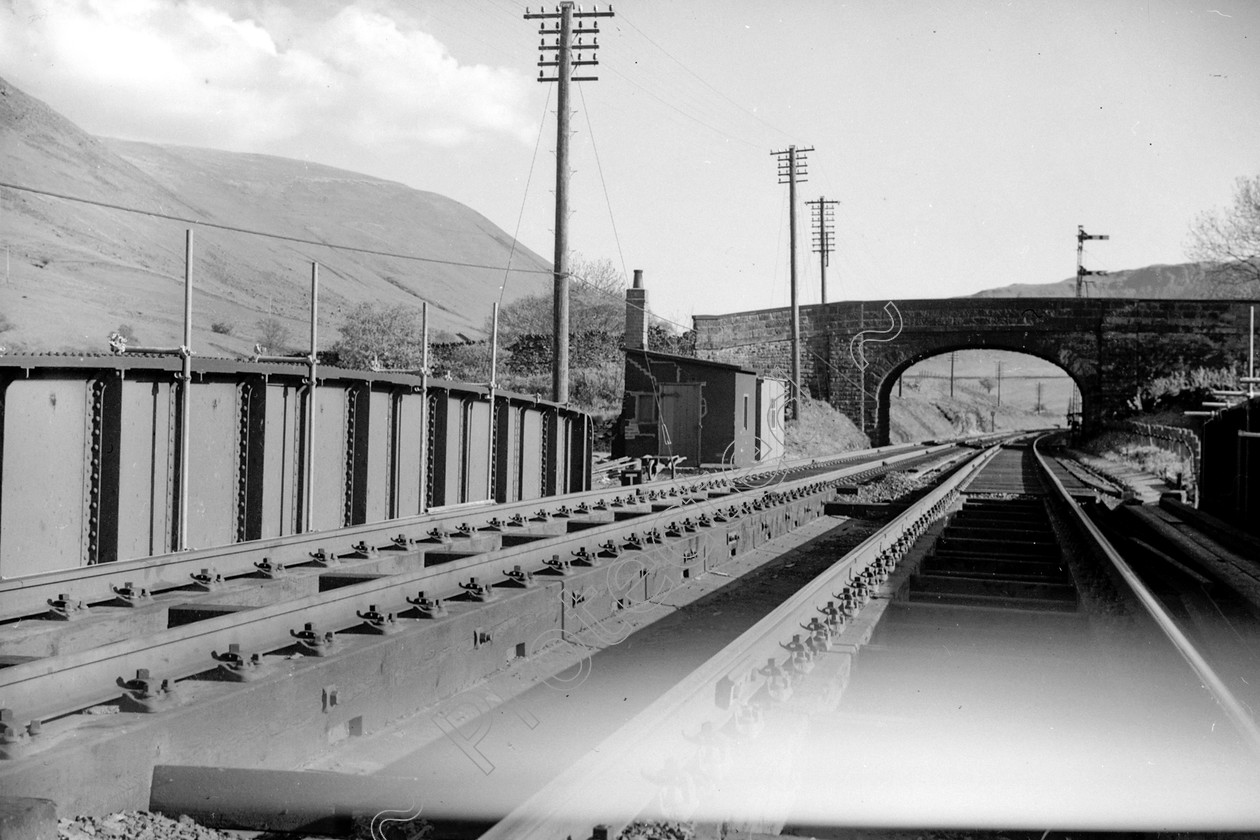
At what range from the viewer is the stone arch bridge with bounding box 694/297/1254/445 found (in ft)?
144

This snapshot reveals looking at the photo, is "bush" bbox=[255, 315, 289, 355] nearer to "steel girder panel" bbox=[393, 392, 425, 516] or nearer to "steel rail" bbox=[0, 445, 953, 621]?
"steel girder panel" bbox=[393, 392, 425, 516]

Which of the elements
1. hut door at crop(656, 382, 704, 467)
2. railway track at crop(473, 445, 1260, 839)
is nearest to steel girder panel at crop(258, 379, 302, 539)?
railway track at crop(473, 445, 1260, 839)

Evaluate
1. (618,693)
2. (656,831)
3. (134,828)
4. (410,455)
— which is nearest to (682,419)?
(410,455)

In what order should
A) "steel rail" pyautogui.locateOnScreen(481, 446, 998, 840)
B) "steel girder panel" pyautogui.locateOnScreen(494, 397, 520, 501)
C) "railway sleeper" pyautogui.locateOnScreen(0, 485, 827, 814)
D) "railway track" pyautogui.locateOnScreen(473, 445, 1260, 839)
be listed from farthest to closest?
1. "steel girder panel" pyautogui.locateOnScreen(494, 397, 520, 501)
2. "railway sleeper" pyautogui.locateOnScreen(0, 485, 827, 814)
3. "railway track" pyautogui.locateOnScreen(473, 445, 1260, 839)
4. "steel rail" pyautogui.locateOnScreen(481, 446, 998, 840)

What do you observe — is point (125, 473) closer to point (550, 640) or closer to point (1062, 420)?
point (550, 640)

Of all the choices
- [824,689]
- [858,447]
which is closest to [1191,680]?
[824,689]

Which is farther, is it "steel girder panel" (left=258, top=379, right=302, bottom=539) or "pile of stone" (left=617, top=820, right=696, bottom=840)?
"steel girder panel" (left=258, top=379, right=302, bottom=539)

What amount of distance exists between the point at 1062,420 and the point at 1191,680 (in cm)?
15123

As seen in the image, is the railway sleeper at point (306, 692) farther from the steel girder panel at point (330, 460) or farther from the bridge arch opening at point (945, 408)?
the bridge arch opening at point (945, 408)

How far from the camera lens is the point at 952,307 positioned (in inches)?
1797

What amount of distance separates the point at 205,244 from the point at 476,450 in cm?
9390

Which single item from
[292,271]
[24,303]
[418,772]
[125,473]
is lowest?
[418,772]

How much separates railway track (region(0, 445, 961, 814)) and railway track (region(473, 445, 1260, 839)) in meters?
1.62

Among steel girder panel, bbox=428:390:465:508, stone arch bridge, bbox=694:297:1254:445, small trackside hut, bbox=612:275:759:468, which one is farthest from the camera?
stone arch bridge, bbox=694:297:1254:445
